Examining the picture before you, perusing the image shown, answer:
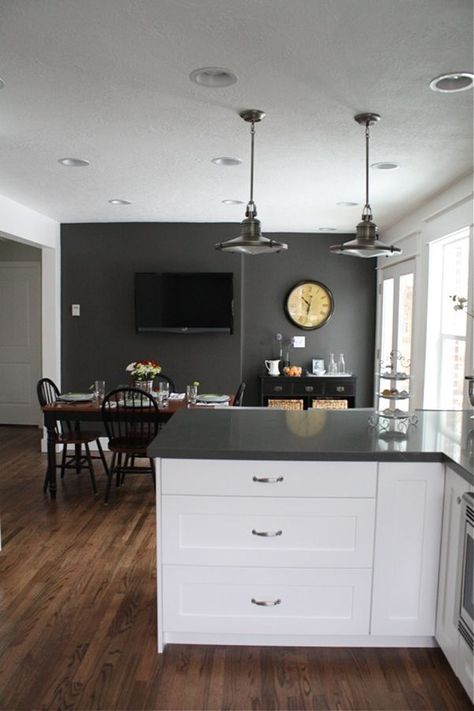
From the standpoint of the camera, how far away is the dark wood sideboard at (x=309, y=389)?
603cm

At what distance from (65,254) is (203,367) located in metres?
1.98

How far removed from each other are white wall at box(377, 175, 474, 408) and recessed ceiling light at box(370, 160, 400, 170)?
1.85 feet

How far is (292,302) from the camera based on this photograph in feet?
20.7

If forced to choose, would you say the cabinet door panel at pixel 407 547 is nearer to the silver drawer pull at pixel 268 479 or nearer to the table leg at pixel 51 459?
the silver drawer pull at pixel 268 479

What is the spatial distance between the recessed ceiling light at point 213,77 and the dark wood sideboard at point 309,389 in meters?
4.01

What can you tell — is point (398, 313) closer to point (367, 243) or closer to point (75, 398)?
point (367, 243)

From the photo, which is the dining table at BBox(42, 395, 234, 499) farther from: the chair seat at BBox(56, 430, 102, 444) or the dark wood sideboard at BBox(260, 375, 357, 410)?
the dark wood sideboard at BBox(260, 375, 357, 410)

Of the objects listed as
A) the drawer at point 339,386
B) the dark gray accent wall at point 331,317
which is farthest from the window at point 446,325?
the dark gray accent wall at point 331,317

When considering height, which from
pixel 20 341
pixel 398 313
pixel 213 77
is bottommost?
pixel 20 341

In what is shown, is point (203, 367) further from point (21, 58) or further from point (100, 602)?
point (21, 58)

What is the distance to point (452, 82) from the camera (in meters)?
2.30

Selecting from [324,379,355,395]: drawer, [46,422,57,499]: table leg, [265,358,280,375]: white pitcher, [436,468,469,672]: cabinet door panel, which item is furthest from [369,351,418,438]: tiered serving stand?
[265,358,280,375]: white pitcher

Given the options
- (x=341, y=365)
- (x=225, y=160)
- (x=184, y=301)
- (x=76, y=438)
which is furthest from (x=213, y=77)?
(x=341, y=365)

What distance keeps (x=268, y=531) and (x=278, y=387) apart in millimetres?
3843
